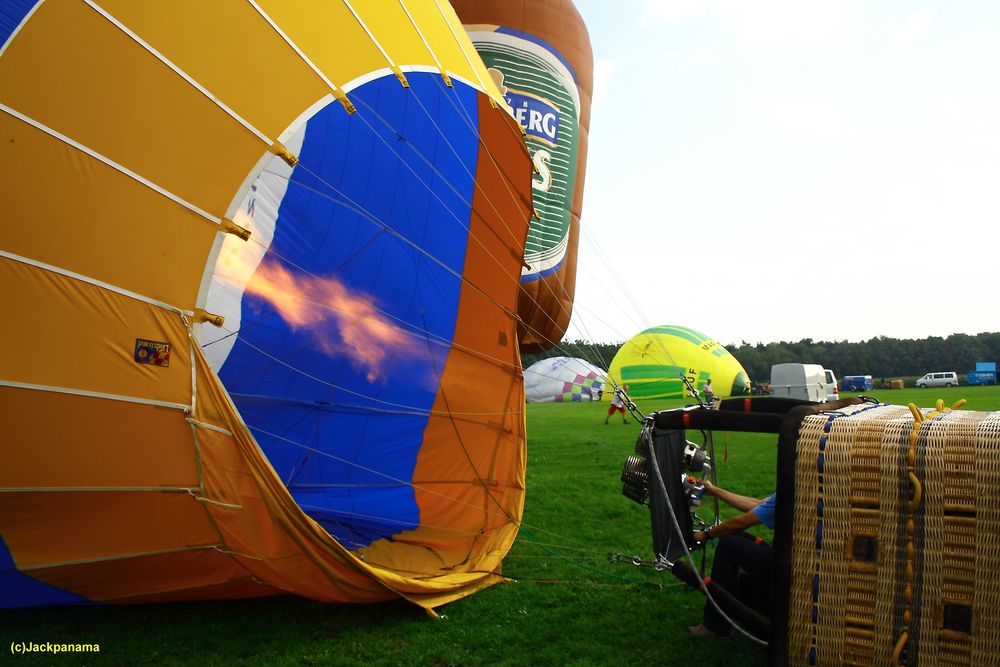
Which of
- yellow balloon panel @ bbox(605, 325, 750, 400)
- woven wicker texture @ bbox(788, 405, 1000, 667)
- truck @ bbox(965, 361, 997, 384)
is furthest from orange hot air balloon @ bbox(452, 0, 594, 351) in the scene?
truck @ bbox(965, 361, 997, 384)

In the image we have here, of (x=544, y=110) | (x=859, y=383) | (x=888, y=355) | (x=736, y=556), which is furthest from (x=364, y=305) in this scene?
(x=888, y=355)

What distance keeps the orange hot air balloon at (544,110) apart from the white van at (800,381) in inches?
496

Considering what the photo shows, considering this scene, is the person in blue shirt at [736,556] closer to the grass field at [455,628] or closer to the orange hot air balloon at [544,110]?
the grass field at [455,628]

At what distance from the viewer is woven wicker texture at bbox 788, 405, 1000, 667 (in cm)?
203

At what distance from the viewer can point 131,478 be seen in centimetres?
300

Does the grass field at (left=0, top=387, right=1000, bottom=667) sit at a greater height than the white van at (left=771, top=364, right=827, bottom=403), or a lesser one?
lesser

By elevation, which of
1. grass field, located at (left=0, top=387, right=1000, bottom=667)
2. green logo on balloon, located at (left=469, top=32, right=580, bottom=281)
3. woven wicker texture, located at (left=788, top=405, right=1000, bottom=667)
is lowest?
grass field, located at (left=0, top=387, right=1000, bottom=667)

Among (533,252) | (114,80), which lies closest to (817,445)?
(114,80)

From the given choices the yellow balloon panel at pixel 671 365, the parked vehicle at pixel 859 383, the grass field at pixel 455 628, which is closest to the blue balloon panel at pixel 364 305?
the grass field at pixel 455 628

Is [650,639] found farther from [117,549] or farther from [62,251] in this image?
[62,251]

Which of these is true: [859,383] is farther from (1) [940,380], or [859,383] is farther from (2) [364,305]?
(2) [364,305]

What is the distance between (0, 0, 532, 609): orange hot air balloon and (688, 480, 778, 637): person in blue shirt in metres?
1.41

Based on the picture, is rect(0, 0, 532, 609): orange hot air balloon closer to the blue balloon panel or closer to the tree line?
the blue balloon panel

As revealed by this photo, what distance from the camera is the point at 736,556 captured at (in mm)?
3100
